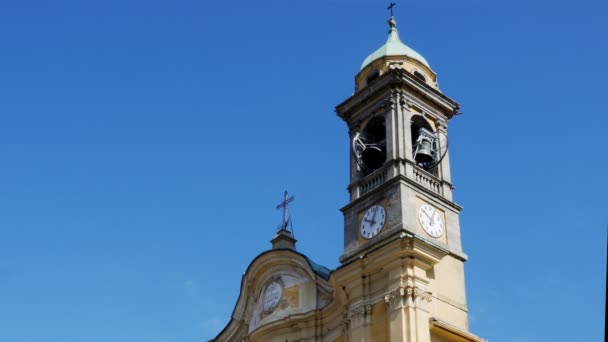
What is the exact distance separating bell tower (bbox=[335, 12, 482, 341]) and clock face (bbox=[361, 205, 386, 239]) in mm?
27

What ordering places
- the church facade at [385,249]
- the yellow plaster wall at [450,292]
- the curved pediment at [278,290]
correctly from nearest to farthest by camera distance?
the church facade at [385,249]
the yellow plaster wall at [450,292]
the curved pediment at [278,290]

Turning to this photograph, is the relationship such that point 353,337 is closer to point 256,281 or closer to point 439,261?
point 439,261

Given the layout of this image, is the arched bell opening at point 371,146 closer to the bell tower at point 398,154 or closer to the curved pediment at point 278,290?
the bell tower at point 398,154

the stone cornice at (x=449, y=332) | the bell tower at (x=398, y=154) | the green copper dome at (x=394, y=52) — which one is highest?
the green copper dome at (x=394, y=52)

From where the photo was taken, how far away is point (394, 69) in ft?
87.6

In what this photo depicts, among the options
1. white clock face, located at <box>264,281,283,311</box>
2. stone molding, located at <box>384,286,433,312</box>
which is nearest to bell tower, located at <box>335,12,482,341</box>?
stone molding, located at <box>384,286,433,312</box>

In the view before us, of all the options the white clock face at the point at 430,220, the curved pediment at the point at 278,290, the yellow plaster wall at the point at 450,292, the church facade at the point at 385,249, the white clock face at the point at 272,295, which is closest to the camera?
the church facade at the point at 385,249

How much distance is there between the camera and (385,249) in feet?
79.2

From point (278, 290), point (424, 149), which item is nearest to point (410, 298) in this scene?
point (424, 149)

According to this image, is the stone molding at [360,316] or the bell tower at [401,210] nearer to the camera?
the bell tower at [401,210]

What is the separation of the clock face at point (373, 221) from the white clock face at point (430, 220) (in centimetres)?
89

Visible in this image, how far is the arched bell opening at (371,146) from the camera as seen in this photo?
89.0 feet

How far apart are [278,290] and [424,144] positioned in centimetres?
516

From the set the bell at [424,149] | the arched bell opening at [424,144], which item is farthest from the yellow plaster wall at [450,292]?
the bell at [424,149]
